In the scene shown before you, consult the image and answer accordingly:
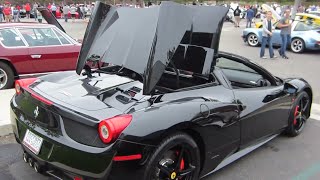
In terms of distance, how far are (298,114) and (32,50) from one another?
216 inches

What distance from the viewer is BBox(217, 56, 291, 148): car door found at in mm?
4051

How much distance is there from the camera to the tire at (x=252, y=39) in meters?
16.2

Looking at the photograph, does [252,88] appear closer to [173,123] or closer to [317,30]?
[173,123]

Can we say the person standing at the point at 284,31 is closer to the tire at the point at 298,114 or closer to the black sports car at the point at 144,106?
the tire at the point at 298,114

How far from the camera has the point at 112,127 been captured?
2.79 m

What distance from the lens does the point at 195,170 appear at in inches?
135

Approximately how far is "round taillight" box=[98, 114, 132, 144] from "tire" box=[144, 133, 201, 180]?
14.2 inches

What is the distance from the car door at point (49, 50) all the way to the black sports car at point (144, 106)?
4.07m

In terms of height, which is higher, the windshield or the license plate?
the windshield

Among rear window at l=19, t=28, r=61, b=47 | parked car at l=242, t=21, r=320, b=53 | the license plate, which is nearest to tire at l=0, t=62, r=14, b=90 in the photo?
rear window at l=19, t=28, r=61, b=47

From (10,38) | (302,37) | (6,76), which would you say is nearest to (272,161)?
(6,76)

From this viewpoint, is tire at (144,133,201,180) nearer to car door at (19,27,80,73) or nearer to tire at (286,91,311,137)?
tire at (286,91,311,137)

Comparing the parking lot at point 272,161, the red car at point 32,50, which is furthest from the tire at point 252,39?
the parking lot at point 272,161

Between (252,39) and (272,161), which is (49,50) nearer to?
(272,161)
